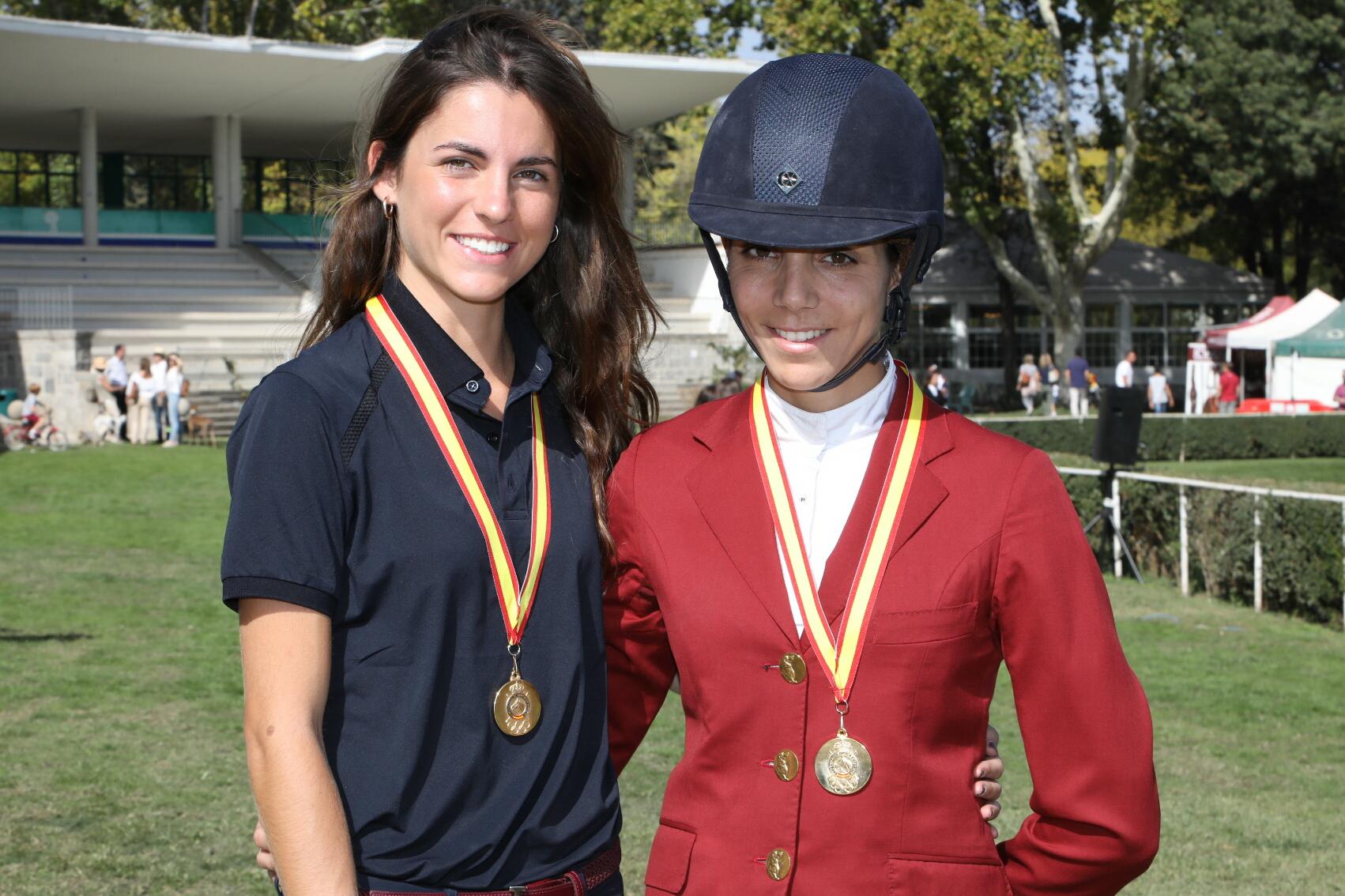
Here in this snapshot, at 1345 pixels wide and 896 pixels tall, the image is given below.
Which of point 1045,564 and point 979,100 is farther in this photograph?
point 979,100

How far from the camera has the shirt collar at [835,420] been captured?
2473mm

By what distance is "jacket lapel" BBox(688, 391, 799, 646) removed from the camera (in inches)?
92.2

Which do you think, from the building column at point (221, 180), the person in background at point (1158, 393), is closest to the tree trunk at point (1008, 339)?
the person in background at point (1158, 393)

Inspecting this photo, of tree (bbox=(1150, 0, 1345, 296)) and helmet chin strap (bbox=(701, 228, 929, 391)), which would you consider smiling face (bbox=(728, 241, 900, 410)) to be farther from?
tree (bbox=(1150, 0, 1345, 296))

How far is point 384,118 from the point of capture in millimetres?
2594

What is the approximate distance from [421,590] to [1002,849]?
1.00 m

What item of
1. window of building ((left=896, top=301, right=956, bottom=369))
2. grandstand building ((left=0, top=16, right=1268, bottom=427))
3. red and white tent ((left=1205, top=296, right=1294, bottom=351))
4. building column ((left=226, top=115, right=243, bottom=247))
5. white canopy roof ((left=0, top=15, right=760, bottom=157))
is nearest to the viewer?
grandstand building ((left=0, top=16, right=1268, bottom=427))

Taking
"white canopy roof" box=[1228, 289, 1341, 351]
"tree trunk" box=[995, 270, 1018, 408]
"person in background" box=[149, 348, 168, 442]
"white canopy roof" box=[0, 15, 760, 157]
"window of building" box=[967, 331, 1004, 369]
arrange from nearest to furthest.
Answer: "person in background" box=[149, 348, 168, 442] < "white canopy roof" box=[0, 15, 760, 157] < "white canopy roof" box=[1228, 289, 1341, 351] < "tree trunk" box=[995, 270, 1018, 408] < "window of building" box=[967, 331, 1004, 369]

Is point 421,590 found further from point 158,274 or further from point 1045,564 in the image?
point 158,274

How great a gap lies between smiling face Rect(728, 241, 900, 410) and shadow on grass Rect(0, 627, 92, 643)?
872 cm

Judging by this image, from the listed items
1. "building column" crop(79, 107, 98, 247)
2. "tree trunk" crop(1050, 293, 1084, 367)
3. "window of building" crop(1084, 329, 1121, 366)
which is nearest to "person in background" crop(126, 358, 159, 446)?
"building column" crop(79, 107, 98, 247)

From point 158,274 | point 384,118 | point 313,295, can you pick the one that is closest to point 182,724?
point 313,295

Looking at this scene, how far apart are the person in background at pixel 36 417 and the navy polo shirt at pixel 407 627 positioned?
74.7 feet

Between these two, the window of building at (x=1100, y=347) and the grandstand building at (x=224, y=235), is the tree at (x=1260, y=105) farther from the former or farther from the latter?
the window of building at (x=1100, y=347)
